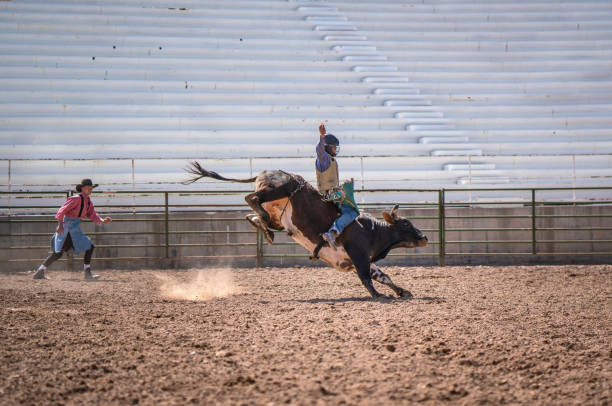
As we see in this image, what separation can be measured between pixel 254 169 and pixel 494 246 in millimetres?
4463

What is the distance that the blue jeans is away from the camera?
5590 mm

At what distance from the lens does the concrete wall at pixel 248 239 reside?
9133 millimetres

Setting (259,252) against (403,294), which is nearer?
(403,294)

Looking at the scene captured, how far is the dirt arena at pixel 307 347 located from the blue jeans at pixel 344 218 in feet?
2.18

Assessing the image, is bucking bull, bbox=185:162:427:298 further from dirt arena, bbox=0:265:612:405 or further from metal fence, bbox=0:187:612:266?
metal fence, bbox=0:187:612:266

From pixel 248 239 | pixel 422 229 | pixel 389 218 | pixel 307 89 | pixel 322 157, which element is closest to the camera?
pixel 322 157

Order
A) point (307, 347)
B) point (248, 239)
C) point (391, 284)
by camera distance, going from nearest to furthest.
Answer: point (307, 347) < point (391, 284) < point (248, 239)

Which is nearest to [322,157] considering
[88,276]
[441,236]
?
[88,276]

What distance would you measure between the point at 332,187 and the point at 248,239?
430 cm

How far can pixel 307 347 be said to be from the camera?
3559mm

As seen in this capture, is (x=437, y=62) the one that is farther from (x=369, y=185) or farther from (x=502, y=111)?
(x=369, y=185)

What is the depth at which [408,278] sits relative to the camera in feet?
24.6

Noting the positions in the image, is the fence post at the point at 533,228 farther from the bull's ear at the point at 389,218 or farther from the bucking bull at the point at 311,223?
the bucking bull at the point at 311,223

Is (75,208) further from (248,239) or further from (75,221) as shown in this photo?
(248,239)
